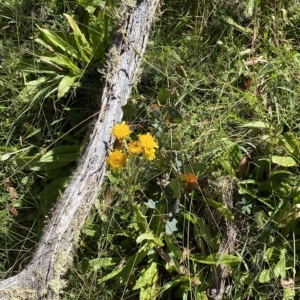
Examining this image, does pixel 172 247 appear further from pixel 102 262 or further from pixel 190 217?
pixel 102 262

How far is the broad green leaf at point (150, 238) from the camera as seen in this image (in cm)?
195

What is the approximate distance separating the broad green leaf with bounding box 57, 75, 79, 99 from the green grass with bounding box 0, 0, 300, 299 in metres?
0.04

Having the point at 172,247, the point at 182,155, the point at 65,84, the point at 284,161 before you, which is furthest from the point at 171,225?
the point at 65,84

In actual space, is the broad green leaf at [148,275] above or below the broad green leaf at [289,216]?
below

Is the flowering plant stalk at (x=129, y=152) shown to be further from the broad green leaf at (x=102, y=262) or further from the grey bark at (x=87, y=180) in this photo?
the broad green leaf at (x=102, y=262)

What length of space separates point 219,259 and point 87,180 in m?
0.61

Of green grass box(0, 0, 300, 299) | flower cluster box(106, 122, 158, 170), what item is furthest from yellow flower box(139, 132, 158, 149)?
green grass box(0, 0, 300, 299)

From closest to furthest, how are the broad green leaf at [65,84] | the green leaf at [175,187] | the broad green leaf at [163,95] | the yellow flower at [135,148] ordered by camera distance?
the yellow flower at [135,148] → the green leaf at [175,187] → the broad green leaf at [163,95] → the broad green leaf at [65,84]

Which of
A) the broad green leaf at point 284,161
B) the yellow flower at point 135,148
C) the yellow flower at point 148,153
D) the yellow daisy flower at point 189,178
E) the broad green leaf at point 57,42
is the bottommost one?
the yellow daisy flower at point 189,178

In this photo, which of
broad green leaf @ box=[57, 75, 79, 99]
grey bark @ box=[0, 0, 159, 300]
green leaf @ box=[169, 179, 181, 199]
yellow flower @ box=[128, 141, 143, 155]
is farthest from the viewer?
broad green leaf @ box=[57, 75, 79, 99]

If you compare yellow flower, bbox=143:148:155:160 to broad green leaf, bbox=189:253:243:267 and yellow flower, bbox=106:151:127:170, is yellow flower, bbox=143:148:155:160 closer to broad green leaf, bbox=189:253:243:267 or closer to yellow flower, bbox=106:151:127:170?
yellow flower, bbox=106:151:127:170

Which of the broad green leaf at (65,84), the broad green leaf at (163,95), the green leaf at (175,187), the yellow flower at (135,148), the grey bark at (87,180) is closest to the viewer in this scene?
the yellow flower at (135,148)

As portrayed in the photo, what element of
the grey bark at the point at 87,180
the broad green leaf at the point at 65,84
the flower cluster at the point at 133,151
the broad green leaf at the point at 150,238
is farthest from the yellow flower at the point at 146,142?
the broad green leaf at the point at 65,84

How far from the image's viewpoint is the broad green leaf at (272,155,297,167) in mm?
2092
